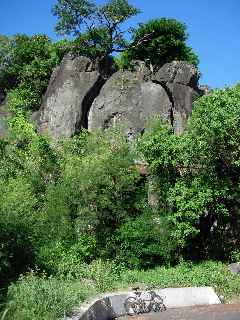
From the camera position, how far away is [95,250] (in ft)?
72.7

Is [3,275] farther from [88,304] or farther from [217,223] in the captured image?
[217,223]

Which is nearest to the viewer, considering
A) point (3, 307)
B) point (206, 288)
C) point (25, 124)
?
point (3, 307)

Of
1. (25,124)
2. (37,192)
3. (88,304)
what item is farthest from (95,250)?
(25,124)

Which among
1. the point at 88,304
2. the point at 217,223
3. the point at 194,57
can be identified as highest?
the point at 194,57

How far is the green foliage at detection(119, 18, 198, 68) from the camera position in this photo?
117 feet

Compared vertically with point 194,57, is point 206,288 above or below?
below

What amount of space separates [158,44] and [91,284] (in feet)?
75.5

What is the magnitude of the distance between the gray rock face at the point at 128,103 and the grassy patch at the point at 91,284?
14234mm

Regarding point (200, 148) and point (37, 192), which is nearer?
point (200, 148)

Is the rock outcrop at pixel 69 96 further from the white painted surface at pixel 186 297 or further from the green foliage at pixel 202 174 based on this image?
the white painted surface at pixel 186 297

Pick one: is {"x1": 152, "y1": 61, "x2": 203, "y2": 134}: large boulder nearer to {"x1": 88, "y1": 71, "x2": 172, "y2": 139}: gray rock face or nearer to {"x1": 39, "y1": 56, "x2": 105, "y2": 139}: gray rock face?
{"x1": 88, "y1": 71, "x2": 172, "y2": 139}: gray rock face

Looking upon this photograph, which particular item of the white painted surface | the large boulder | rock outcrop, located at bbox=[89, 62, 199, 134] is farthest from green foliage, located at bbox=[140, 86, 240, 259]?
rock outcrop, located at bbox=[89, 62, 199, 134]

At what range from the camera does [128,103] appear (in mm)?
34156

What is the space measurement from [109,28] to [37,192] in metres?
16.1
